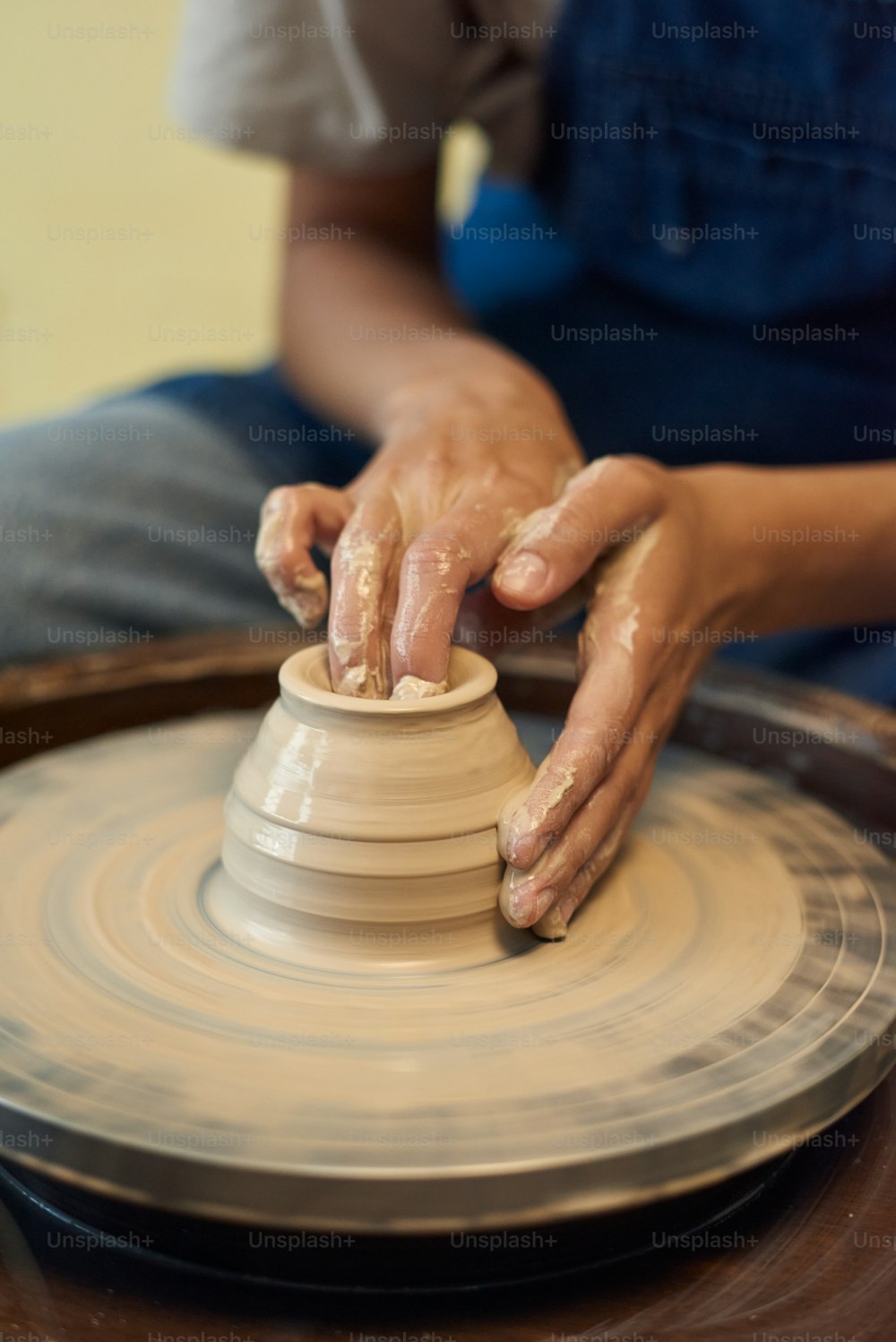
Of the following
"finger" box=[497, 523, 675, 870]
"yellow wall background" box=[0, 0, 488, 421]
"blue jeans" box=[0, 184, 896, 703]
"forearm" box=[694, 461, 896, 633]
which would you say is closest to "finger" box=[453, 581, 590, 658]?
"finger" box=[497, 523, 675, 870]

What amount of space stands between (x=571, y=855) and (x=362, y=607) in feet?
0.66

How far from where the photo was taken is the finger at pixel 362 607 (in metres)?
0.79

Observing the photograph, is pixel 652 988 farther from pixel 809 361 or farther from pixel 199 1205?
pixel 809 361

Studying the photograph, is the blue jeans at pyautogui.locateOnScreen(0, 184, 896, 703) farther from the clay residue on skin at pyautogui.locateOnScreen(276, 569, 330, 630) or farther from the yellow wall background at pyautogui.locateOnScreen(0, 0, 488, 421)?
the yellow wall background at pyautogui.locateOnScreen(0, 0, 488, 421)

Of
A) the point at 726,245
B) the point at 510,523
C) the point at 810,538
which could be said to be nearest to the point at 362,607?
the point at 510,523

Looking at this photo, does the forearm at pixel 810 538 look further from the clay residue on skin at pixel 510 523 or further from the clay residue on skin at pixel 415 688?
the clay residue on skin at pixel 415 688

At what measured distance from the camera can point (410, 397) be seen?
1.16m

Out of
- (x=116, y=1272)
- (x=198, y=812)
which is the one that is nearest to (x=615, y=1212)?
(x=116, y=1272)

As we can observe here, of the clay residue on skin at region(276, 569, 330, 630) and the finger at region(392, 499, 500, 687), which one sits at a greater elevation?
the finger at region(392, 499, 500, 687)

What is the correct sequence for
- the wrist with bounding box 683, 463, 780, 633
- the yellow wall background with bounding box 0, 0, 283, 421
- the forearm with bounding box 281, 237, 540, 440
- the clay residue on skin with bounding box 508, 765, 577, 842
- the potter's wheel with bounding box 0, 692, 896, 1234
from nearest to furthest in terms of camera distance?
the potter's wheel with bounding box 0, 692, 896, 1234 < the clay residue on skin with bounding box 508, 765, 577, 842 < the wrist with bounding box 683, 463, 780, 633 < the forearm with bounding box 281, 237, 540, 440 < the yellow wall background with bounding box 0, 0, 283, 421

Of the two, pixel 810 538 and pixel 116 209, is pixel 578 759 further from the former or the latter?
pixel 116 209

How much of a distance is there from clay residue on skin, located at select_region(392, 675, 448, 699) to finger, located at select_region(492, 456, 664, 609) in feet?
0.26

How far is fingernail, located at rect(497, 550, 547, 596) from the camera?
799mm

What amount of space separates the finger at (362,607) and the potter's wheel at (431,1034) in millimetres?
165
